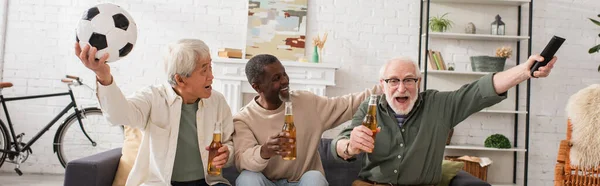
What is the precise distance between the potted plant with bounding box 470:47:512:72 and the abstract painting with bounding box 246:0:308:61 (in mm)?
1658

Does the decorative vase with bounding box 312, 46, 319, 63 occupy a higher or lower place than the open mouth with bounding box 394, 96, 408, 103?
higher

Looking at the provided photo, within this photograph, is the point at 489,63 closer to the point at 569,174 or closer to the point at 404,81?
the point at 569,174

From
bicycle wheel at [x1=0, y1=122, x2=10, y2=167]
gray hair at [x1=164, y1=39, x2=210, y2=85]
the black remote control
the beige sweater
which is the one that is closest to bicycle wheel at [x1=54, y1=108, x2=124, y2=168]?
bicycle wheel at [x1=0, y1=122, x2=10, y2=167]

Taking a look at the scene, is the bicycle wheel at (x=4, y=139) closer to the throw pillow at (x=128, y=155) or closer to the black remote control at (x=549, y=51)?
the throw pillow at (x=128, y=155)

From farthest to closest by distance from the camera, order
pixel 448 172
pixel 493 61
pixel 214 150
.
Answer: pixel 493 61 < pixel 448 172 < pixel 214 150

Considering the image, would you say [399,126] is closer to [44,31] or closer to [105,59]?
[105,59]

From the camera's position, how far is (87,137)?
5727 millimetres

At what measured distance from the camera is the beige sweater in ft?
9.50

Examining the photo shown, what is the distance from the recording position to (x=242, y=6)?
596cm

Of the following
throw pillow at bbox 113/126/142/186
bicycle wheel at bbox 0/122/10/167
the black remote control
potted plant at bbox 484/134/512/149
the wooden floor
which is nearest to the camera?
the black remote control

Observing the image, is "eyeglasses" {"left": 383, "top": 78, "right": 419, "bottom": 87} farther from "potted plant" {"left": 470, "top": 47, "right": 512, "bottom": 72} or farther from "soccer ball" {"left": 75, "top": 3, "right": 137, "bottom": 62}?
"potted plant" {"left": 470, "top": 47, "right": 512, "bottom": 72}

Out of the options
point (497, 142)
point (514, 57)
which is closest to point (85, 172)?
point (497, 142)

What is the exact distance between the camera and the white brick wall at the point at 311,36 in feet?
19.3

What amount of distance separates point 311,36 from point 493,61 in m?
1.72
